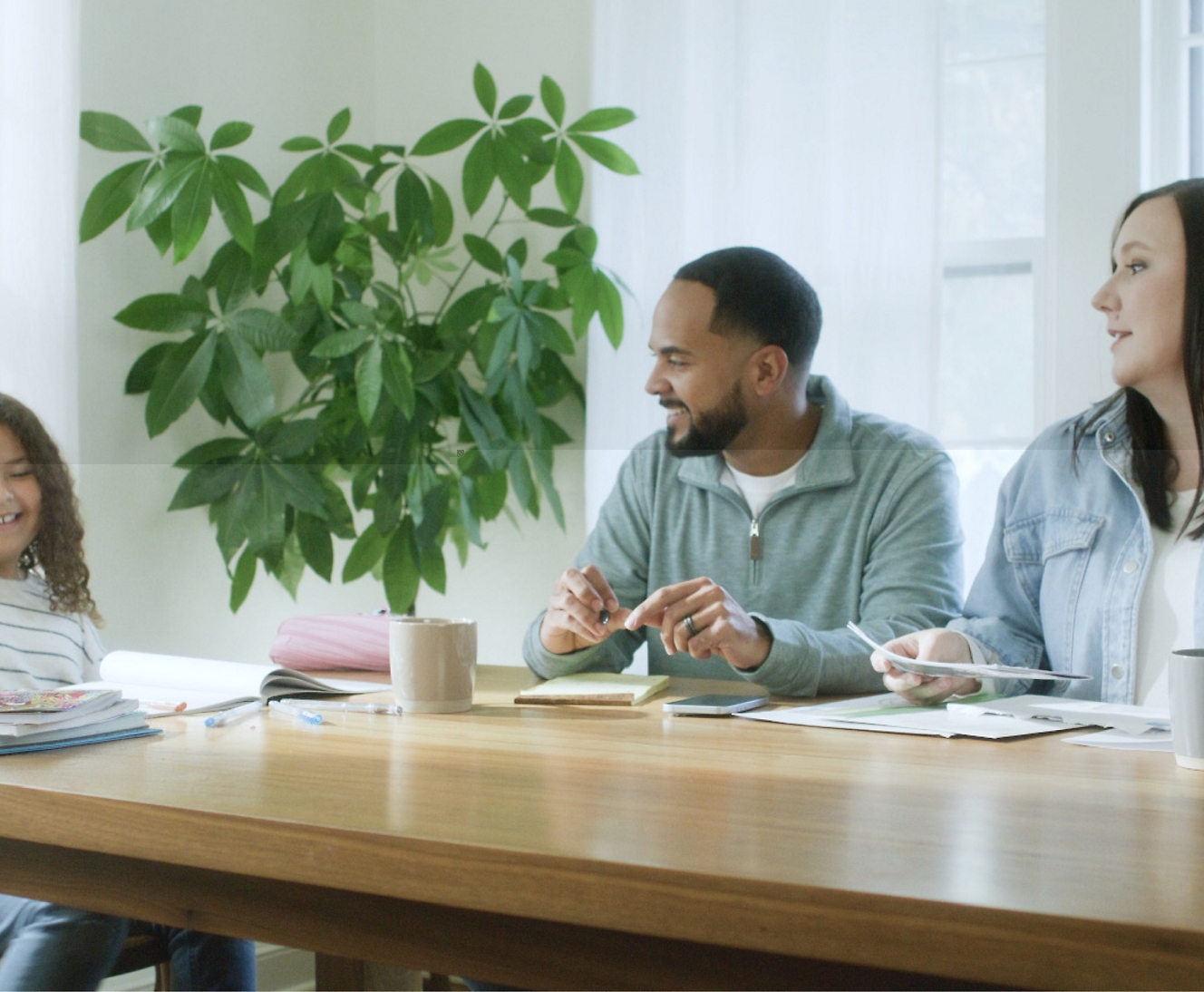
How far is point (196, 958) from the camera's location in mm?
1316

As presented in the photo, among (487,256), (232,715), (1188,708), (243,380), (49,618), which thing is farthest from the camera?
(487,256)

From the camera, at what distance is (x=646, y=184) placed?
237 cm

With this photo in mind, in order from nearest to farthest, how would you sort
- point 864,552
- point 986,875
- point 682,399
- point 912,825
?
point 986,875 → point 912,825 → point 864,552 → point 682,399

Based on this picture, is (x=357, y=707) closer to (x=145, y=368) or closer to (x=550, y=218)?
(x=145, y=368)

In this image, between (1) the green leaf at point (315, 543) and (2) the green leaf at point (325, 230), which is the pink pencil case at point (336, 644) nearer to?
(1) the green leaf at point (315, 543)

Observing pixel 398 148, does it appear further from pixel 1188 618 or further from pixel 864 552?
pixel 1188 618

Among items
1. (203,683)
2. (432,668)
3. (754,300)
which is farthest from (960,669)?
(754,300)

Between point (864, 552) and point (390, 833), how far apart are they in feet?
3.68

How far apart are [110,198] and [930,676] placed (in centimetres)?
146

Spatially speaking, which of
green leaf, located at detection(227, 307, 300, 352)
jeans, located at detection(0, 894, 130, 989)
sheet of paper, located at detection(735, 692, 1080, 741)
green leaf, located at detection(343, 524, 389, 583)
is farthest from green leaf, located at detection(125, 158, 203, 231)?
sheet of paper, located at detection(735, 692, 1080, 741)

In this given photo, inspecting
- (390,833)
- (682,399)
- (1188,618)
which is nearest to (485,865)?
(390,833)

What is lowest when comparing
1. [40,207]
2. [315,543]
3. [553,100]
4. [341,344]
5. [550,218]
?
[315,543]

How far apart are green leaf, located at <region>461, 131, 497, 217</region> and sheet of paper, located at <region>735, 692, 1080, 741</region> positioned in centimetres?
138

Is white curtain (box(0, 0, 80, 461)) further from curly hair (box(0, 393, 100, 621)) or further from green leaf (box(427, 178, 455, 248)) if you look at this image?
green leaf (box(427, 178, 455, 248))
